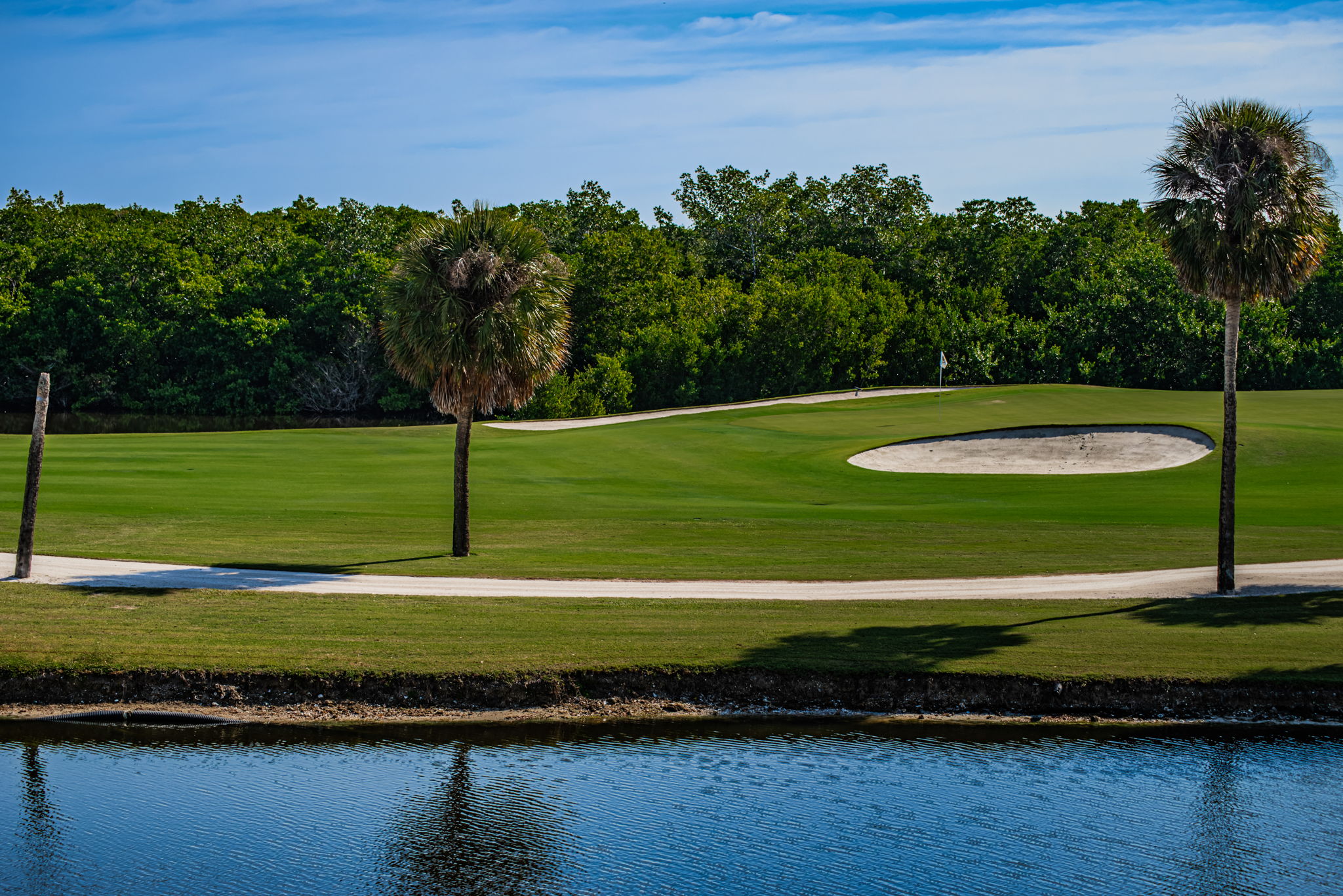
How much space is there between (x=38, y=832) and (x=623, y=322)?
78.9 m

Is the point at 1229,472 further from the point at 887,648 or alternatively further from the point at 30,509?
the point at 30,509

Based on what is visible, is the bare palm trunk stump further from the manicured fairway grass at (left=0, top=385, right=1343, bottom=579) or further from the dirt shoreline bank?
the dirt shoreline bank

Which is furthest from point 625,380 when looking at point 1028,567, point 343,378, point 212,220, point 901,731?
point 901,731

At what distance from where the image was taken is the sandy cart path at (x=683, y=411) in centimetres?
5050

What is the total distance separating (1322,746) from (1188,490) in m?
20.2

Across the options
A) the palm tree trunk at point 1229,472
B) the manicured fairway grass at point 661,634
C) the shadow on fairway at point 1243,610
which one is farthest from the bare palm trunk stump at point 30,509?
the palm tree trunk at point 1229,472

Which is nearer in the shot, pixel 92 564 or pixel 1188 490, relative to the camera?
pixel 92 564

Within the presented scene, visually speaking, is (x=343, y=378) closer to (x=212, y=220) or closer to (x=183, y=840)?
(x=212, y=220)

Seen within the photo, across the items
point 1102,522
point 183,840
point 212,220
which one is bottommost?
point 183,840

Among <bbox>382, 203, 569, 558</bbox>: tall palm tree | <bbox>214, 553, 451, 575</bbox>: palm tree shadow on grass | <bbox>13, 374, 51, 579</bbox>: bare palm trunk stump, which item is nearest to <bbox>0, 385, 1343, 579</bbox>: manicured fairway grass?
<bbox>214, 553, 451, 575</bbox>: palm tree shadow on grass

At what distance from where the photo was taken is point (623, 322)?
89125 mm

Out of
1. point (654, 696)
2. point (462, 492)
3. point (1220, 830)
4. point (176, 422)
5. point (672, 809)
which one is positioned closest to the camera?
point (1220, 830)

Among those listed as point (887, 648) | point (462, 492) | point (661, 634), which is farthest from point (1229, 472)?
point (462, 492)

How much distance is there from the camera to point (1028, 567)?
2366 centimetres
